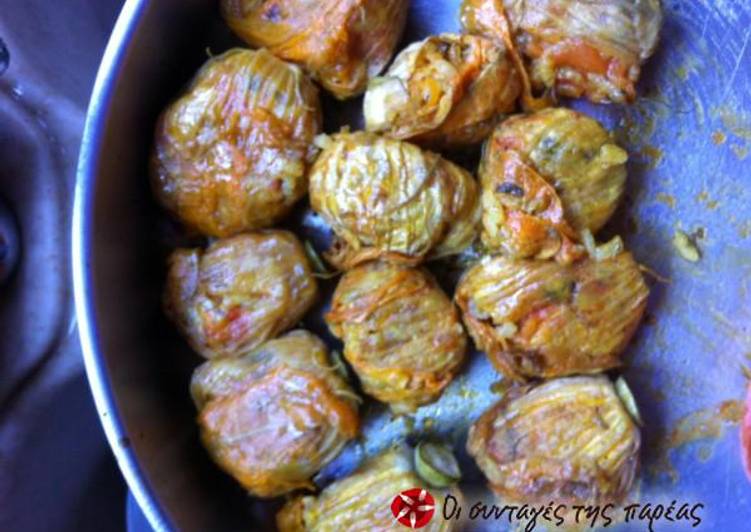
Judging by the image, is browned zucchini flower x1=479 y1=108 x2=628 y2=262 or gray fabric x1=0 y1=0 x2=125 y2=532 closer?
browned zucchini flower x1=479 y1=108 x2=628 y2=262

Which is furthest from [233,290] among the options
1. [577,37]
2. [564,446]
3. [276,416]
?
[577,37]

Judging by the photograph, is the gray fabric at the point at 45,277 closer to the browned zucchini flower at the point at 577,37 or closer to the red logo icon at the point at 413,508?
the red logo icon at the point at 413,508

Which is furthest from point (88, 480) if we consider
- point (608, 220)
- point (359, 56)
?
point (608, 220)

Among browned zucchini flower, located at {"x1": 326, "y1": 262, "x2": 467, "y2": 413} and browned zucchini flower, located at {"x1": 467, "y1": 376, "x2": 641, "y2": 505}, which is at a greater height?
browned zucchini flower, located at {"x1": 326, "y1": 262, "x2": 467, "y2": 413}

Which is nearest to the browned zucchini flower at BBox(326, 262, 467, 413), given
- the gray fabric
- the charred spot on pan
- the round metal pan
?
the round metal pan

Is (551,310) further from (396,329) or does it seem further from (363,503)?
(363,503)

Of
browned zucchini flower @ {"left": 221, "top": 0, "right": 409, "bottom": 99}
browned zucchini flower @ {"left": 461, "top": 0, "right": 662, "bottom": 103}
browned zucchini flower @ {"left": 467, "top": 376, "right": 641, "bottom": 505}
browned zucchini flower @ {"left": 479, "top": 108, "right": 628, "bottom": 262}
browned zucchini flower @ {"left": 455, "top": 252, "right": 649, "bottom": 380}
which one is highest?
browned zucchini flower @ {"left": 221, "top": 0, "right": 409, "bottom": 99}

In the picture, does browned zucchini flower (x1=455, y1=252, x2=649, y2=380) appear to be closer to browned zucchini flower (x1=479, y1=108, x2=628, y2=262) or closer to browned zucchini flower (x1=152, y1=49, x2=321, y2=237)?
browned zucchini flower (x1=479, y1=108, x2=628, y2=262)
